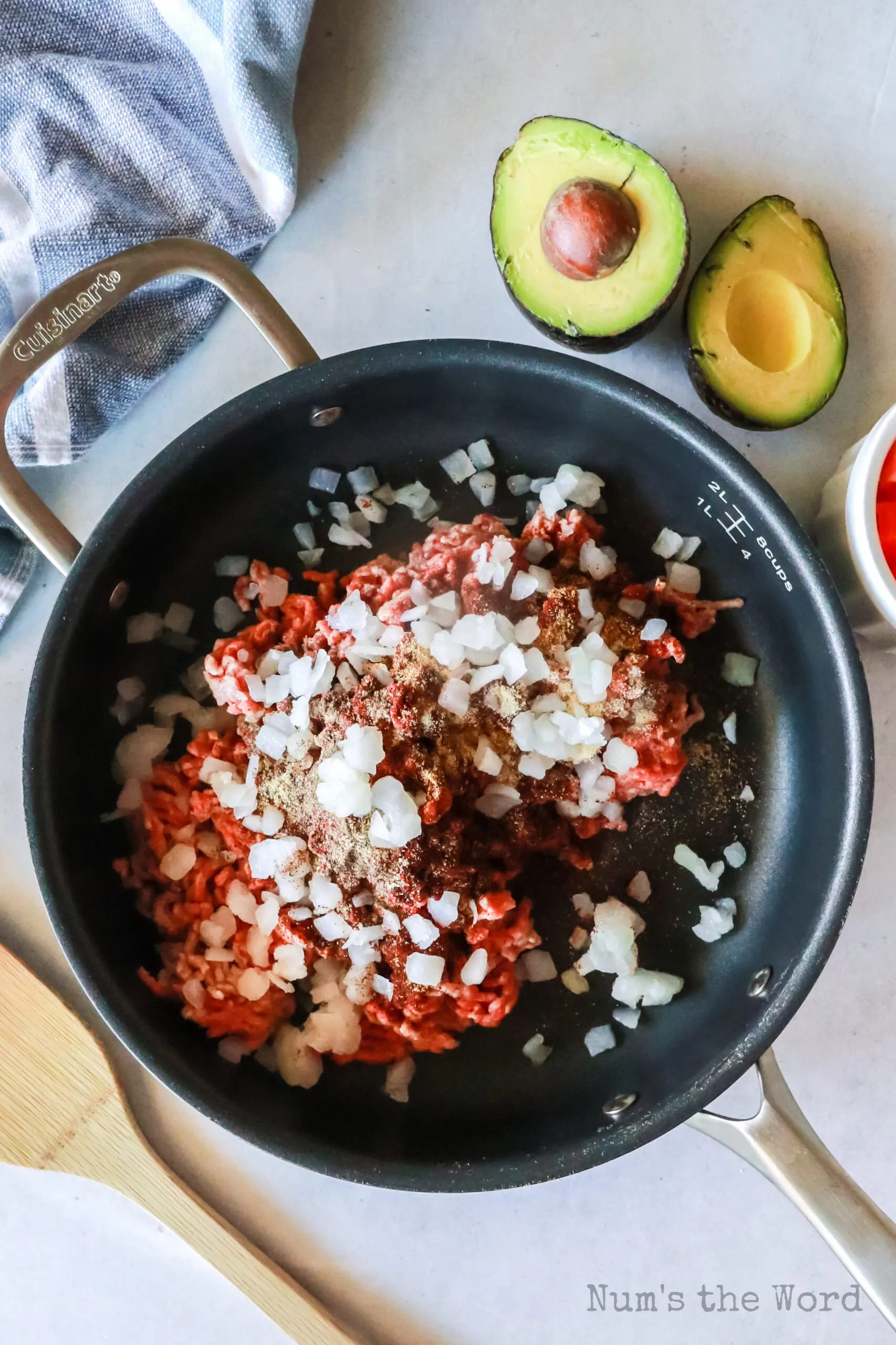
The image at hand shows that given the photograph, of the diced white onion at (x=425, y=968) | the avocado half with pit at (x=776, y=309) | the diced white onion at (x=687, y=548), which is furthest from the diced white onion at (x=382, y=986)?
the avocado half with pit at (x=776, y=309)

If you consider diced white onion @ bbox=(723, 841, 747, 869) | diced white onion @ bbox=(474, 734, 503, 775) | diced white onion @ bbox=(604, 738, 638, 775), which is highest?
diced white onion @ bbox=(474, 734, 503, 775)

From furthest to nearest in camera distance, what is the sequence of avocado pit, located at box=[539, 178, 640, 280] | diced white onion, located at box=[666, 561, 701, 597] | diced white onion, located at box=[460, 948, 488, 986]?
diced white onion, located at box=[666, 561, 701, 597] < diced white onion, located at box=[460, 948, 488, 986] < avocado pit, located at box=[539, 178, 640, 280]

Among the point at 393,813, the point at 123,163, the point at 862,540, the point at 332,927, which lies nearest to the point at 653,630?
the point at 862,540

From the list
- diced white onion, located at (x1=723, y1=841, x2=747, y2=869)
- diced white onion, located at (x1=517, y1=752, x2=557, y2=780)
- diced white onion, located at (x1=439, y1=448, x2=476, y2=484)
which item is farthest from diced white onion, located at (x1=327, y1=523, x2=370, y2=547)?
diced white onion, located at (x1=723, y1=841, x2=747, y2=869)

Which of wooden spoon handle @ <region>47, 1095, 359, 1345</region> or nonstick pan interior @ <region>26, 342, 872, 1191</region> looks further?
wooden spoon handle @ <region>47, 1095, 359, 1345</region>

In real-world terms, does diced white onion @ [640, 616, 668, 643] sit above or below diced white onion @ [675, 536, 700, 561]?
above

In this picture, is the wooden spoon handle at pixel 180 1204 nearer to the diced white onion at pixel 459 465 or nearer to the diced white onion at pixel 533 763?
the diced white onion at pixel 533 763

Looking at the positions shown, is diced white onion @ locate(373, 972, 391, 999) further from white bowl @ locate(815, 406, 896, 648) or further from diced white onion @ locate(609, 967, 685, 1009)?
white bowl @ locate(815, 406, 896, 648)

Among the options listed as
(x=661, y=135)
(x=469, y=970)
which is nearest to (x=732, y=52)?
(x=661, y=135)
